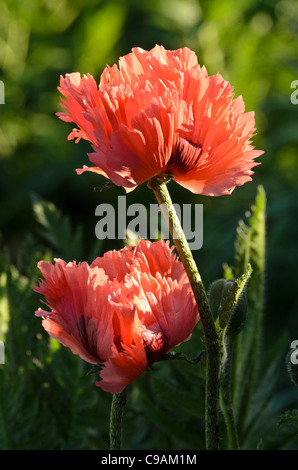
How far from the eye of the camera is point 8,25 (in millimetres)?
1713

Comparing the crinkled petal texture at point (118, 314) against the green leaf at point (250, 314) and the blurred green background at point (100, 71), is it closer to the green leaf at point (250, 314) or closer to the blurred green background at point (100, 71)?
the green leaf at point (250, 314)

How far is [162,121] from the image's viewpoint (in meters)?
0.30

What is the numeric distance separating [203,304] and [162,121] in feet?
0.28

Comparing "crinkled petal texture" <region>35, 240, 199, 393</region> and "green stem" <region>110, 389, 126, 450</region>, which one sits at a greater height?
"crinkled petal texture" <region>35, 240, 199, 393</region>

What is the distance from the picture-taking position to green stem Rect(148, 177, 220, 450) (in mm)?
307

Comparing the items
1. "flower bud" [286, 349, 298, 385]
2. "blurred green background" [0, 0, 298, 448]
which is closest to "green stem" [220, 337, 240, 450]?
"flower bud" [286, 349, 298, 385]

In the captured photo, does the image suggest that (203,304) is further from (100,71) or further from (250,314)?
(100,71)

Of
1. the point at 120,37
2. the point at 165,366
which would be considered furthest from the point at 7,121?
the point at 165,366

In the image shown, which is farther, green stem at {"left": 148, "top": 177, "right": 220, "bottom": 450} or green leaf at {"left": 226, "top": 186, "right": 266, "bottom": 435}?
green leaf at {"left": 226, "top": 186, "right": 266, "bottom": 435}

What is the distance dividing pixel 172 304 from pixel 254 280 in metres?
0.16

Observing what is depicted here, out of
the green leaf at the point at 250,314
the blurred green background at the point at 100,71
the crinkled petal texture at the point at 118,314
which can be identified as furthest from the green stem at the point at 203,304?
the blurred green background at the point at 100,71

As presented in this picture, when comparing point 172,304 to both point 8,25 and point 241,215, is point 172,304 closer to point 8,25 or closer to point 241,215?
point 241,215

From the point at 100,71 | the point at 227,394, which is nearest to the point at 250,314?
the point at 227,394

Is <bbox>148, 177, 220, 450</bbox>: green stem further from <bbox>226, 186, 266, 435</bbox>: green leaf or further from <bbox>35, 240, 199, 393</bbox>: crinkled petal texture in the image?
<bbox>226, 186, 266, 435</bbox>: green leaf
